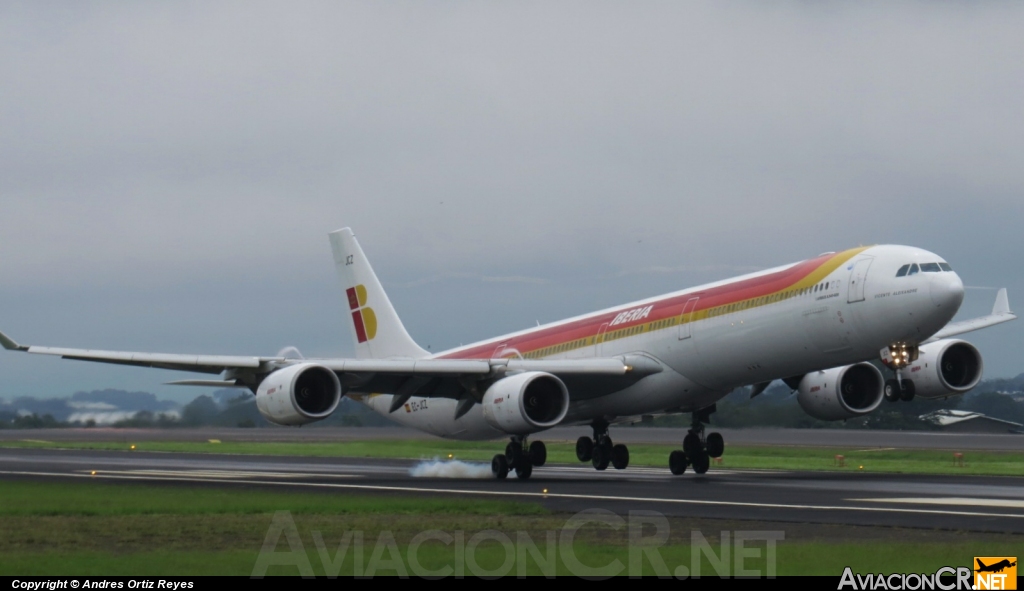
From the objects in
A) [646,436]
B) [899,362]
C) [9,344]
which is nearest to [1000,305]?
[899,362]

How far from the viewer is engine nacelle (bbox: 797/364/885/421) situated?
38.1 meters

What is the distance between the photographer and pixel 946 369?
3572 centimetres

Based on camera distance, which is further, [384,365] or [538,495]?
[384,365]

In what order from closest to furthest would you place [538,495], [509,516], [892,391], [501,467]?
[509,516] → [538,495] → [892,391] → [501,467]

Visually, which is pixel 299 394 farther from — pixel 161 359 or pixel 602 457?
pixel 602 457

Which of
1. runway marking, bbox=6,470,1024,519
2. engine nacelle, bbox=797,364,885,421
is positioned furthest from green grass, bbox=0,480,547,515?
engine nacelle, bbox=797,364,885,421

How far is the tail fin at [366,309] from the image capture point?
156 ft

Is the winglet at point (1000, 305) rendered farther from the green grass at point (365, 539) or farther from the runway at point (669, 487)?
the green grass at point (365, 539)

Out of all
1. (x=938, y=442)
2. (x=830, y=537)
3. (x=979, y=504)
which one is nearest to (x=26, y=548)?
(x=830, y=537)

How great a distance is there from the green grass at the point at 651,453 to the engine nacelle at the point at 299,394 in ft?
52.4

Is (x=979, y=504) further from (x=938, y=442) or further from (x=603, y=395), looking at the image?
(x=938, y=442)

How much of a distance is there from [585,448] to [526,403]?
5692 mm

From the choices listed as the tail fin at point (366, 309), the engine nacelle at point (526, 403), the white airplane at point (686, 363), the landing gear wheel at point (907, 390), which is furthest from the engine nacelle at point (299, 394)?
the landing gear wheel at point (907, 390)

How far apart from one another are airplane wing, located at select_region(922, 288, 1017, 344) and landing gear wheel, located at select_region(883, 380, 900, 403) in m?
8.66
